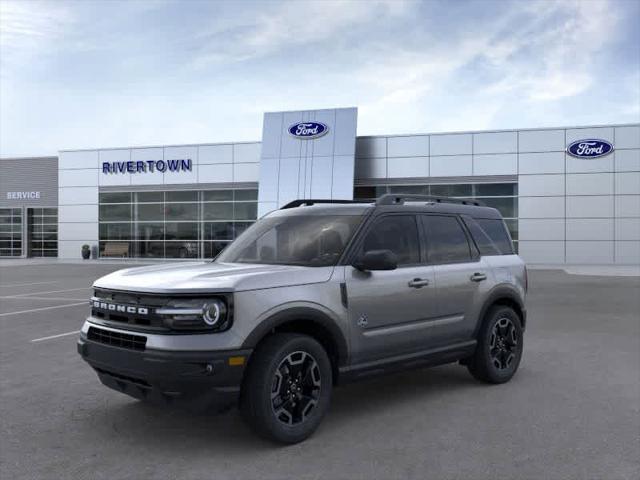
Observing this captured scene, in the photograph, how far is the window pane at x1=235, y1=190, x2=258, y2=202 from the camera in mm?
36350

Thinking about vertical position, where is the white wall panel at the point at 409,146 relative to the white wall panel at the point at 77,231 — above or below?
above

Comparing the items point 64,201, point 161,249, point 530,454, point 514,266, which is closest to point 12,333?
point 514,266

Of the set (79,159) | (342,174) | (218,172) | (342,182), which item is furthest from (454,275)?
(79,159)

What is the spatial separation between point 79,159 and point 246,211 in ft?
38.7

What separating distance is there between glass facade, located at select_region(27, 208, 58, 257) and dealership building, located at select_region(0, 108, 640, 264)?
2.35 meters

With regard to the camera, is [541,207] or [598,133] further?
[541,207]

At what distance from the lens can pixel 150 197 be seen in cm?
3819

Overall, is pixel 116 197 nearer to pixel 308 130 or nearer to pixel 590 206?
pixel 308 130

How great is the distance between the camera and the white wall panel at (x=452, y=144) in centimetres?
3278

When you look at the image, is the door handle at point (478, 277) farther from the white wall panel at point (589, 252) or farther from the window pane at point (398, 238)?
the white wall panel at point (589, 252)

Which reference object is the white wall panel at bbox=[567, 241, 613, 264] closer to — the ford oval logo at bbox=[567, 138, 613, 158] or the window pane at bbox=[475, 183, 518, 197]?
the window pane at bbox=[475, 183, 518, 197]

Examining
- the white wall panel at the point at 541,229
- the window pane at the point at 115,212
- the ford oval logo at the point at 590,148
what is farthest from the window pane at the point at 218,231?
the ford oval logo at the point at 590,148

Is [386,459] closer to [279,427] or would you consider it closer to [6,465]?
[279,427]

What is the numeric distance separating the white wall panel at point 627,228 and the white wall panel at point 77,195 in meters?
30.0
